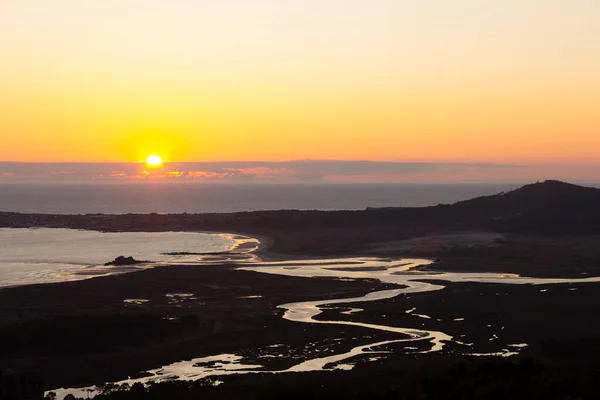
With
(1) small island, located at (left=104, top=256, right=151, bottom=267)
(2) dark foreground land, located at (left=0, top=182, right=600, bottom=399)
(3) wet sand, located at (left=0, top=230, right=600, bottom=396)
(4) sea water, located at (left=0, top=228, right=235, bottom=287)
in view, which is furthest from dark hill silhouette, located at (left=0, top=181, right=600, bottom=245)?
(3) wet sand, located at (left=0, top=230, right=600, bottom=396)

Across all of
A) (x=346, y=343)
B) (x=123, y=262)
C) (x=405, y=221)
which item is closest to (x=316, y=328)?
(x=346, y=343)

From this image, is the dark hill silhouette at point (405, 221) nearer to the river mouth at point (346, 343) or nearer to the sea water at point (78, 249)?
the sea water at point (78, 249)

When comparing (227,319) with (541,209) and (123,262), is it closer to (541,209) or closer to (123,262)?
(123,262)

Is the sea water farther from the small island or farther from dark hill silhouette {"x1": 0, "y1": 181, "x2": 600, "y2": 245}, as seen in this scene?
dark hill silhouette {"x1": 0, "y1": 181, "x2": 600, "y2": 245}

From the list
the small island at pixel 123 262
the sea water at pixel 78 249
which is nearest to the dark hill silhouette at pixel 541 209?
the sea water at pixel 78 249

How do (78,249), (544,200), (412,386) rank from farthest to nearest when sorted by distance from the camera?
(544,200), (78,249), (412,386)

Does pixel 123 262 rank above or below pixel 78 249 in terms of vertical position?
below

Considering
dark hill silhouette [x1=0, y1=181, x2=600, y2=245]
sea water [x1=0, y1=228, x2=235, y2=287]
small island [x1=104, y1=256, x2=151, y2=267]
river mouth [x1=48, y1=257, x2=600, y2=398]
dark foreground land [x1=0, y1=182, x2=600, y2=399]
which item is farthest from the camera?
dark hill silhouette [x1=0, y1=181, x2=600, y2=245]
